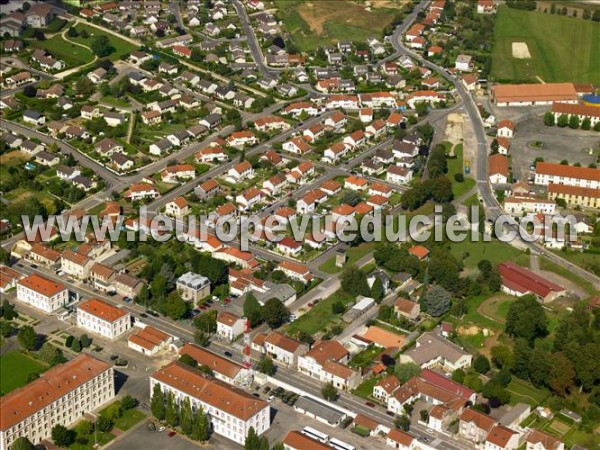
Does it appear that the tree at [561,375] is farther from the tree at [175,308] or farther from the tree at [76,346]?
the tree at [76,346]

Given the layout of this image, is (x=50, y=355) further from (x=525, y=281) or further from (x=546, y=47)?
(x=546, y=47)

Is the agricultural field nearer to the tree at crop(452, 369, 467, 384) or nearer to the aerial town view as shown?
the aerial town view

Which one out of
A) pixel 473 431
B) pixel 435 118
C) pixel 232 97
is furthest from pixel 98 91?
pixel 473 431

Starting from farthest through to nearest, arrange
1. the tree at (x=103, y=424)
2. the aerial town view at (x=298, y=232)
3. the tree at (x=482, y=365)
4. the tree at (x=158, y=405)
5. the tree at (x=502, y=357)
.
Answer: the tree at (x=502, y=357), the tree at (x=482, y=365), the aerial town view at (x=298, y=232), the tree at (x=158, y=405), the tree at (x=103, y=424)

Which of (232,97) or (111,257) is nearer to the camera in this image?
(111,257)

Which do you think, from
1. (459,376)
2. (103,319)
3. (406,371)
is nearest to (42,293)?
(103,319)

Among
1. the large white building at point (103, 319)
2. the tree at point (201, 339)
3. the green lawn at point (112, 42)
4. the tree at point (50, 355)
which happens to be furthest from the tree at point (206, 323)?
the green lawn at point (112, 42)

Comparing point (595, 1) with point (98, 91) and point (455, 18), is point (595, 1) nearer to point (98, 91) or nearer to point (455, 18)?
point (455, 18)
